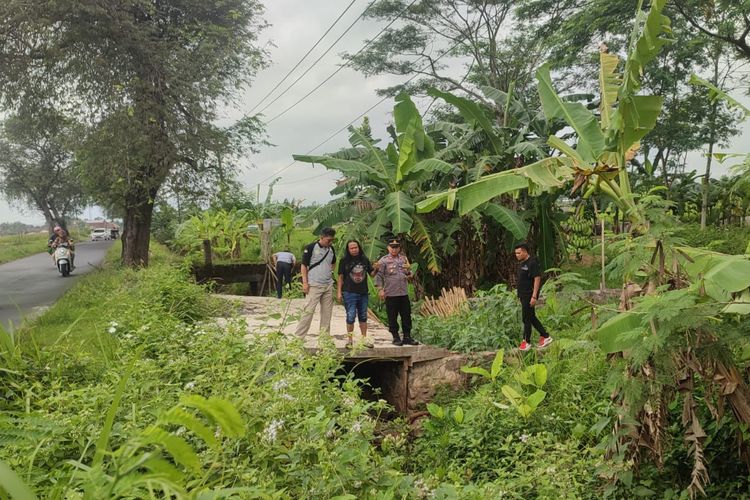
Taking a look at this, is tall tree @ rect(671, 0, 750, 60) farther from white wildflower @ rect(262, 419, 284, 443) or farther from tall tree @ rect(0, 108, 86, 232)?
tall tree @ rect(0, 108, 86, 232)

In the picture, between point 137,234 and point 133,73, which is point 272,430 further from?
point 137,234

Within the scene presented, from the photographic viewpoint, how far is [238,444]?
9.33 feet

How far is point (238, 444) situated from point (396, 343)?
Result: 15.7 ft

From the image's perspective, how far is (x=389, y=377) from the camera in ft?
26.7

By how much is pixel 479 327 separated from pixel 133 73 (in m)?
10.3

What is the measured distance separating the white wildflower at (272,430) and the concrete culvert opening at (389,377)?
434 centimetres

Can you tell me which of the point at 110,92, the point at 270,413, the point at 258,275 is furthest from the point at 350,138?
the point at 270,413

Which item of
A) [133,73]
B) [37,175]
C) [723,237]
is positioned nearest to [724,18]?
[723,237]

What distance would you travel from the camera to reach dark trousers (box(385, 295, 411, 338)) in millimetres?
7172

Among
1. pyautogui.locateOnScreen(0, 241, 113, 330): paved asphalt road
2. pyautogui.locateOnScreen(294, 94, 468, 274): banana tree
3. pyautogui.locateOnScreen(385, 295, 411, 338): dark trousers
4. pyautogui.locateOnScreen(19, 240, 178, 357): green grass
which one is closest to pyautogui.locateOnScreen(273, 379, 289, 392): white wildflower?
pyautogui.locateOnScreen(19, 240, 178, 357): green grass

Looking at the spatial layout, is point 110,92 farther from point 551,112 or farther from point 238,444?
point 238,444

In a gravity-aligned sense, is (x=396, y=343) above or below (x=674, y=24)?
below

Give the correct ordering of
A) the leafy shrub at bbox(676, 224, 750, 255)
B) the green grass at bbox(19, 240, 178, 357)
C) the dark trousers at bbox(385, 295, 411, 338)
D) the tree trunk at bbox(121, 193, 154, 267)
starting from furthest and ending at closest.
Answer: the tree trunk at bbox(121, 193, 154, 267) → the leafy shrub at bbox(676, 224, 750, 255) → the dark trousers at bbox(385, 295, 411, 338) → the green grass at bbox(19, 240, 178, 357)

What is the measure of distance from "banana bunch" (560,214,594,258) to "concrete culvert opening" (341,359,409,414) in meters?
6.48
